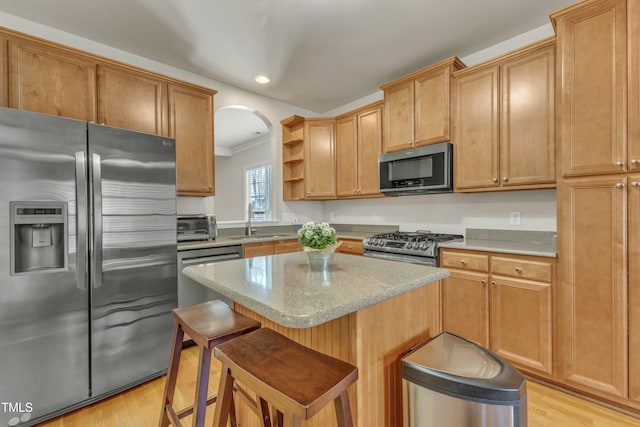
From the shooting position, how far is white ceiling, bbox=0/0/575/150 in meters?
2.16

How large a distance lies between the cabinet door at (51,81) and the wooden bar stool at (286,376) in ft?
7.64

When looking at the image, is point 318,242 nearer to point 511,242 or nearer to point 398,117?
point 511,242

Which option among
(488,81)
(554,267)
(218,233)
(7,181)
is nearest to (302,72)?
(488,81)

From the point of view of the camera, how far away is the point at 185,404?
1890 mm

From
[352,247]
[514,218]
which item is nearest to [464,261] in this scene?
[514,218]

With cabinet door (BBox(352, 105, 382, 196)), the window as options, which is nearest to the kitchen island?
cabinet door (BBox(352, 105, 382, 196))

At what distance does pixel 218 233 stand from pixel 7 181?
1957 mm

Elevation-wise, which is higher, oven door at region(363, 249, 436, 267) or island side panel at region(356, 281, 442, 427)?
oven door at region(363, 249, 436, 267)

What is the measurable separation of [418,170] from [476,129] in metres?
0.60

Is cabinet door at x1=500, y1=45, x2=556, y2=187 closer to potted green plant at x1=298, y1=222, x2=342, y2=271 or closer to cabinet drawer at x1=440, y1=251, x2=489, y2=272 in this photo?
cabinet drawer at x1=440, y1=251, x2=489, y2=272

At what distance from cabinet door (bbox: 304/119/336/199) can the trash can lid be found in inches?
113

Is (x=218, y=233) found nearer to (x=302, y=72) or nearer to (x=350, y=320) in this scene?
(x=302, y=72)

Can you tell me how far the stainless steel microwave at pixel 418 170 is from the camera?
2.71m

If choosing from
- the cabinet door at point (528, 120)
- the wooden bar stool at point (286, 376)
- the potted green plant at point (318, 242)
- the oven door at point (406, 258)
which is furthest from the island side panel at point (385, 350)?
the cabinet door at point (528, 120)
